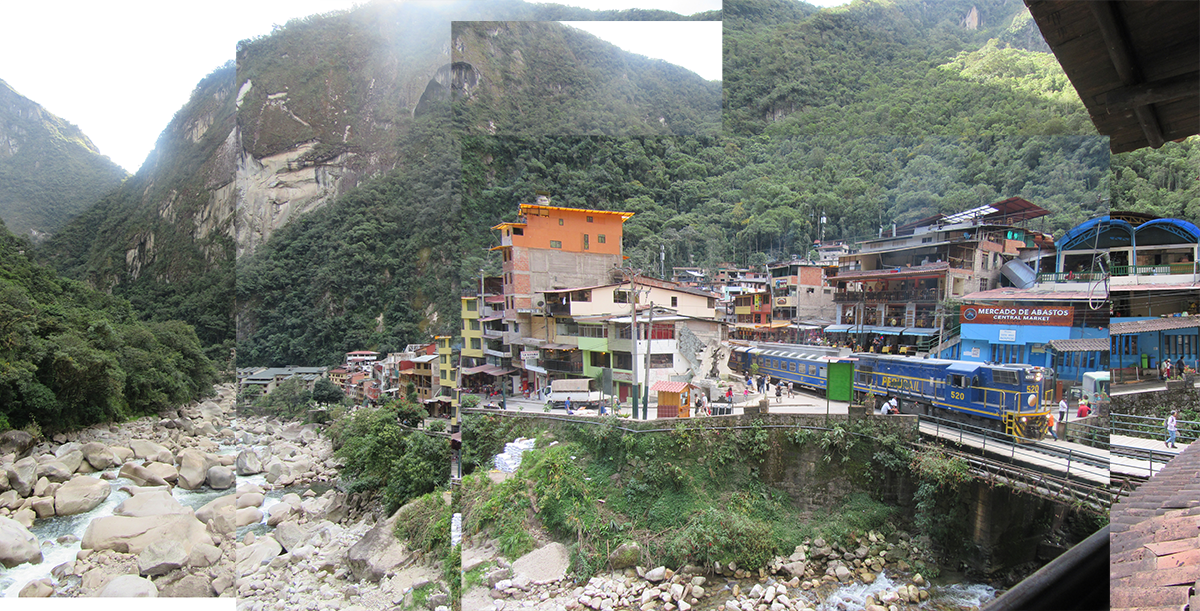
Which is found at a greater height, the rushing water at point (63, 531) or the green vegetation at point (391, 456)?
the green vegetation at point (391, 456)

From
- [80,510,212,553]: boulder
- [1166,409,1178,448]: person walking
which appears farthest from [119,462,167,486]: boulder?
[1166,409,1178,448]: person walking

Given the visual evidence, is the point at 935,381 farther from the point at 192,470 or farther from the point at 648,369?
the point at 192,470

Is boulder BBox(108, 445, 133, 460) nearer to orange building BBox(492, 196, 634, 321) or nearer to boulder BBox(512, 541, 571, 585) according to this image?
boulder BBox(512, 541, 571, 585)

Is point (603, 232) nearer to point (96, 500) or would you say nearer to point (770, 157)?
→ point (770, 157)

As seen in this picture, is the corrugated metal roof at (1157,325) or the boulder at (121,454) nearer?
the corrugated metal roof at (1157,325)

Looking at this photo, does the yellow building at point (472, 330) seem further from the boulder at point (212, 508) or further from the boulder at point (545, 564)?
the boulder at point (212, 508)

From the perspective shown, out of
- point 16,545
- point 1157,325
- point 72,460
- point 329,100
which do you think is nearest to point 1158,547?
point 1157,325

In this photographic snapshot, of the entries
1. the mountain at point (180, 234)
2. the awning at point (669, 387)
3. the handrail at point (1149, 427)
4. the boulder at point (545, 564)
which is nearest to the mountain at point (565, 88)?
the awning at point (669, 387)
